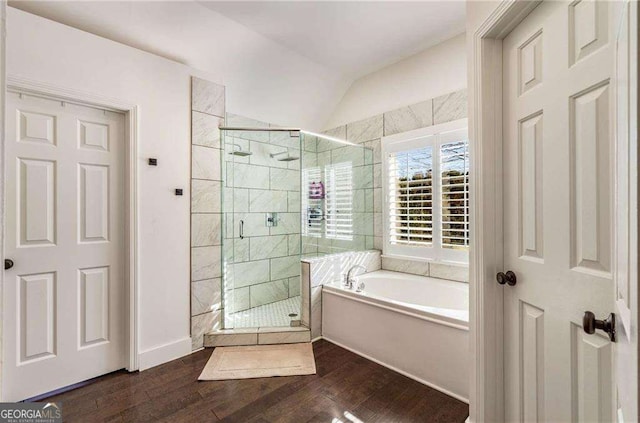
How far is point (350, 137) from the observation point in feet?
12.2

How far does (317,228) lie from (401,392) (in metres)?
1.77

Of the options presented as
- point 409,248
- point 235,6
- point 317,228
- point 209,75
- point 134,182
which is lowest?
point 409,248

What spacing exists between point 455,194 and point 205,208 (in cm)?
231

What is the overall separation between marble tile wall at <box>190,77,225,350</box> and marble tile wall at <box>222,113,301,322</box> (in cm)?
16

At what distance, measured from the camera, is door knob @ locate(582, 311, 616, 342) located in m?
0.90

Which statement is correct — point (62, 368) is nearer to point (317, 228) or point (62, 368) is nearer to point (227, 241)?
point (227, 241)

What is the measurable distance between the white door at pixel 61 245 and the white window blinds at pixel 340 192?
2.06 m

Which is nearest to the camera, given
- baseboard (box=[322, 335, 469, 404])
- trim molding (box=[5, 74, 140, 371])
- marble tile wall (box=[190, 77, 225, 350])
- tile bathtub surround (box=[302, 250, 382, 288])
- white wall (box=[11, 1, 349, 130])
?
baseboard (box=[322, 335, 469, 404])

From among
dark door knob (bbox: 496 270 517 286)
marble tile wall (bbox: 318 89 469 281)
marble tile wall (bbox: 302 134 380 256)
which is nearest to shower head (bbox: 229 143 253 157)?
marble tile wall (bbox: 302 134 380 256)

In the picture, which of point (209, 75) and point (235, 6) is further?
point (209, 75)

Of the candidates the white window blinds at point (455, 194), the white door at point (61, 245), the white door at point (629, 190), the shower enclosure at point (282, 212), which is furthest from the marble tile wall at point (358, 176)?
the white door at point (629, 190)

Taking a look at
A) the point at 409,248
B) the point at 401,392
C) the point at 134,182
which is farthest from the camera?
the point at 409,248

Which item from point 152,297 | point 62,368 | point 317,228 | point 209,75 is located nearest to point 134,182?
point 152,297

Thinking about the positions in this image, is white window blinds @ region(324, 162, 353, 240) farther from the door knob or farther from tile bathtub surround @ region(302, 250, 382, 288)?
the door knob
